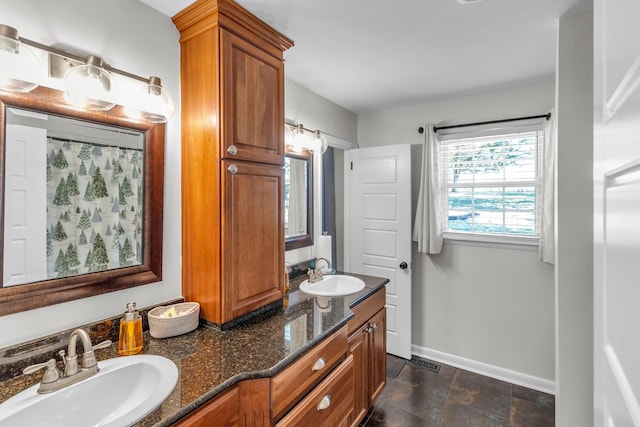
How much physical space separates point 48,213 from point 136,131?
47 cm

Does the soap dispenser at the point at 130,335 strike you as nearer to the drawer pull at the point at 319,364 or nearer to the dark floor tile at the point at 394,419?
the drawer pull at the point at 319,364

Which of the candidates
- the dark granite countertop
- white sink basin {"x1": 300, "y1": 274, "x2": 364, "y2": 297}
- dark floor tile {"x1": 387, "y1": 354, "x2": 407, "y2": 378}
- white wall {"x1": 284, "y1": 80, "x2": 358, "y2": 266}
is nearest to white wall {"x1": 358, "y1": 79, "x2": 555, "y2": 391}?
dark floor tile {"x1": 387, "y1": 354, "x2": 407, "y2": 378}

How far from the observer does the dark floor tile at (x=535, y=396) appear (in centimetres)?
228

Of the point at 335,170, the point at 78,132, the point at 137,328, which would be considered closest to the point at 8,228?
the point at 78,132

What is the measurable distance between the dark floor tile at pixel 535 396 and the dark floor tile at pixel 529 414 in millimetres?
40

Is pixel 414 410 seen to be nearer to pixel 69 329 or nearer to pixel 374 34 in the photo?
pixel 69 329

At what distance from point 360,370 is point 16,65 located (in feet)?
6.90

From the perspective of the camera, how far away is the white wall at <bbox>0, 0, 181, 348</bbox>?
42.4 inches

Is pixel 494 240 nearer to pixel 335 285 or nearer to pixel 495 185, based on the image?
pixel 495 185

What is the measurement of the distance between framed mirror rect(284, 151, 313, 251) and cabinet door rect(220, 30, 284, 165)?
0.67m

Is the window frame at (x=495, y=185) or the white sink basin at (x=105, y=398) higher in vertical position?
the window frame at (x=495, y=185)

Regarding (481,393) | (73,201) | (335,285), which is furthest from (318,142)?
(481,393)

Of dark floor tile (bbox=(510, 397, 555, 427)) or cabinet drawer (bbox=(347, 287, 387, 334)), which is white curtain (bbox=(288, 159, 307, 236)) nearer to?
cabinet drawer (bbox=(347, 287, 387, 334))

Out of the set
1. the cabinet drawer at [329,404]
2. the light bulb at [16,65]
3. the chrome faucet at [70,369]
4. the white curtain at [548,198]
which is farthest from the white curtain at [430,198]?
the light bulb at [16,65]
